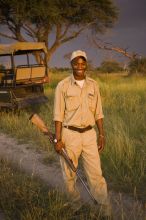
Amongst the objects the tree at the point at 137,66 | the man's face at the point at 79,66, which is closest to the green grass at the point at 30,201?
the man's face at the point at 79,66

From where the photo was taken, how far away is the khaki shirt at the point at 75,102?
4965 millimetres

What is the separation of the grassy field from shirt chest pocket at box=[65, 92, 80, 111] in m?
1.18

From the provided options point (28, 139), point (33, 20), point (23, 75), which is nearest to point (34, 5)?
point (33, 20)

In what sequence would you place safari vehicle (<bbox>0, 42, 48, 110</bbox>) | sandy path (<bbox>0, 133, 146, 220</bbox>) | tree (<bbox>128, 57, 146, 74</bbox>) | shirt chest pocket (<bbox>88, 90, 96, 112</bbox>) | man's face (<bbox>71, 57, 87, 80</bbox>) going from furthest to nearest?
1. tree (<bbox>128, 57, 146, 74</bbox>)
2. safari vehicle (<bbox>0, 42, 48, 110</bbox>)
3. sandy path (<bbox>0, 133, 146, 220</bbox>)
4. shirt chest pocket (<bbox>88, 90, 96, 112</bbox>)
5. man's face (<bbox>71, 57, 87, 80</bbox>)

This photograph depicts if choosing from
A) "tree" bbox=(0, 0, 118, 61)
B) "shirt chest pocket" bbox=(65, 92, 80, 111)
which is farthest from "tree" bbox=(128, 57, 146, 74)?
"shirt chest pocket" bbox=(65, 92, 80, 111)

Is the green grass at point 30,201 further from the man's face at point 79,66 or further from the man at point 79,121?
the man's face at point 79,66

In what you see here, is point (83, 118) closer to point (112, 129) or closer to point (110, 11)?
point (112, 129)

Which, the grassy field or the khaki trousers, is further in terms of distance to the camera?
the grassy field

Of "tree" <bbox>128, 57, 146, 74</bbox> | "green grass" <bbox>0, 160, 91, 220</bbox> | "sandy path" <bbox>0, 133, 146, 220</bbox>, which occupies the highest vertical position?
"tree" <bbox>128, 57, 146, 74</bbox>

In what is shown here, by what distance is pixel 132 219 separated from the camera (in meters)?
5.06

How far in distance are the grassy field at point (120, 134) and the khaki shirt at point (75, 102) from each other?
1.05 metres

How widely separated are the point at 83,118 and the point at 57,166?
109 inches

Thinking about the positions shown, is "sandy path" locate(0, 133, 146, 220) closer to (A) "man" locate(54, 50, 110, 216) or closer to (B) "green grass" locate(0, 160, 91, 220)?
(B) "green grass" locate(0, 160, 91, 220)

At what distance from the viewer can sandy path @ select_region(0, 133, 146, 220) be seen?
521 cm
